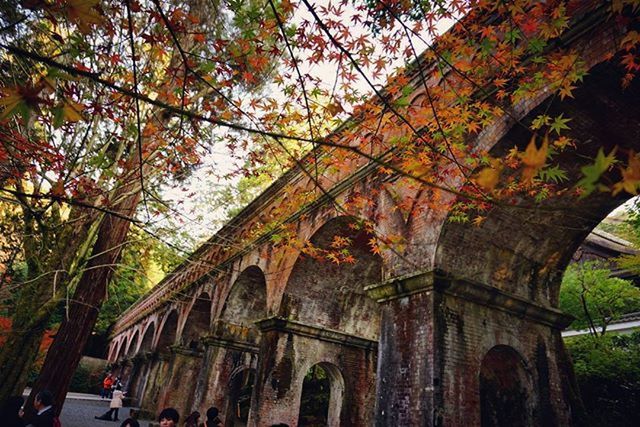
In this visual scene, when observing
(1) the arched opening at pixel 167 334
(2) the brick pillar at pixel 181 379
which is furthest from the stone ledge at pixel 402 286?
(1) the arched opening at pixel 167 334

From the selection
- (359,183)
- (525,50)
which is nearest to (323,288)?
(359,183)

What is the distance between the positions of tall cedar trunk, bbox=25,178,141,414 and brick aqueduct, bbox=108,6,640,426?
3.40ft

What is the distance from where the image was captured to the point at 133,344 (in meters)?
27.5

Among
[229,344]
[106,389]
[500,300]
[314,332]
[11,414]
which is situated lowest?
[11,414]

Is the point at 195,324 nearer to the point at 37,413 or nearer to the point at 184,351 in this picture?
the point at 184,351

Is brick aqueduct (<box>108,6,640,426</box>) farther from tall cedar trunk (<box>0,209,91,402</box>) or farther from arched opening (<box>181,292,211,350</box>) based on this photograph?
arched opening (<box>181,292,211,350</box>)

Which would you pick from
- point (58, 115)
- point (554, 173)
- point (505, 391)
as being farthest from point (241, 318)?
point (58, 115)

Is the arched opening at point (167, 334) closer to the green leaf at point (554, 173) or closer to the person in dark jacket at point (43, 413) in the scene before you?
the person in dark jacket at point (43, 413)

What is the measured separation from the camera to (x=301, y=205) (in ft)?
30.6

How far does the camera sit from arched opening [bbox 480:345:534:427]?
20.0 feet

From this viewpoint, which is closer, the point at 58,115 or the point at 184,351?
the point at 58,115

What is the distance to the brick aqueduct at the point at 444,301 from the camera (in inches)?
197

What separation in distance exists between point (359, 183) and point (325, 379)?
8879 mm

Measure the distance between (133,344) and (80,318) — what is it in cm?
2496
